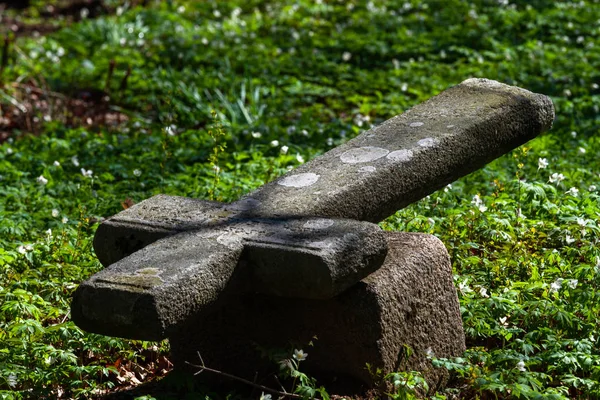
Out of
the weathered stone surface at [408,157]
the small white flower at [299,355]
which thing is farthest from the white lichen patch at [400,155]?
the small white flower at [299,355]

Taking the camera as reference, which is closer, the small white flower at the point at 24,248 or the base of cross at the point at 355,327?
the base of cross at the point at 355,327

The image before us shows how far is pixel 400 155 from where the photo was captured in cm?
401

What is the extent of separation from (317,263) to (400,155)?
944mm

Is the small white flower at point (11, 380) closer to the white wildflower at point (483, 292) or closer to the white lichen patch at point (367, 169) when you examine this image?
the white lichen patch at point (367, 169)

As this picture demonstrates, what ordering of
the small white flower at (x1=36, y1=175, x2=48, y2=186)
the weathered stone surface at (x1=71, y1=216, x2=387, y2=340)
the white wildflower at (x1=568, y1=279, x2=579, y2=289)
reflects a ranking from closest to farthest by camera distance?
1. the weathered stone surface at (x1=71, y1=216, x2=387, y2=340)
2. the white wildflower at (x1=568, y1=279, x2=579, y2=289)
3. the small white flower at (x1=36, y1=175, x2=48, y2=186)

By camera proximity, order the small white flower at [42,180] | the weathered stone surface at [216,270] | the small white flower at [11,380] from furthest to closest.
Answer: the small white flower at [42,180] → the small white flower at [11,380] → the weathered stone surface at [216,270]

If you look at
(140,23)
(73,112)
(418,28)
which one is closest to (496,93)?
(73,112)

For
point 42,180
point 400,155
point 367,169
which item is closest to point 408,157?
point 400,155

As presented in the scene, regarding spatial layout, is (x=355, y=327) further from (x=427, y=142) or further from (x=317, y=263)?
(x=427, y=142)

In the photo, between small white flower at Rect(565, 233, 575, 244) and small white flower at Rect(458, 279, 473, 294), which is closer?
small white flower at Rect(458, 279, 473, 294)

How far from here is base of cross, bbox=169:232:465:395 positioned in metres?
3.52

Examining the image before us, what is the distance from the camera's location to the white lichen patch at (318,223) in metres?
3.53

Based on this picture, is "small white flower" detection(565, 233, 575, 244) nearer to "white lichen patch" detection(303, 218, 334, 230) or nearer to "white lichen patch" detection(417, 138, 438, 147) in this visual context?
"white lichen patch" detection(417, 138, 438, 147)

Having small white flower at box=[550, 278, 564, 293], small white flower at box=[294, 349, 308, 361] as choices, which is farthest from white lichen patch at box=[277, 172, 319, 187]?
small white flower at box=[550, 278, 564, 293]
